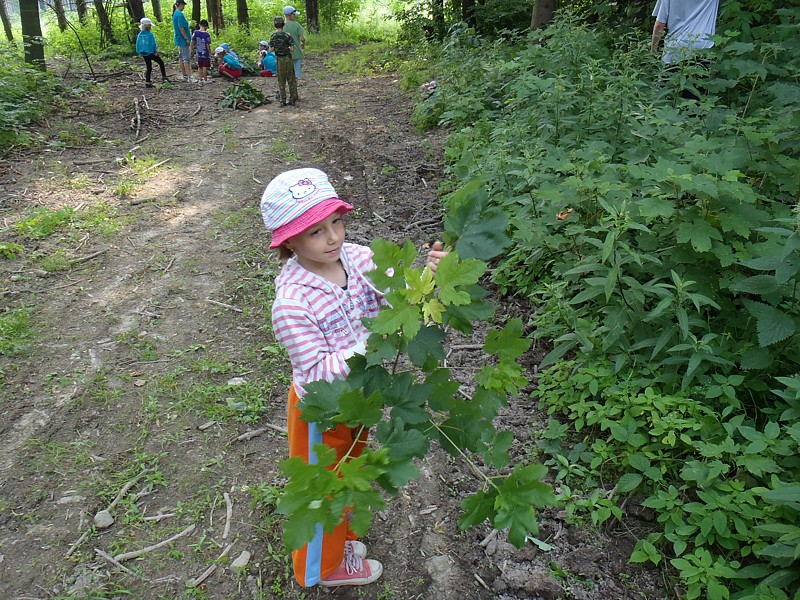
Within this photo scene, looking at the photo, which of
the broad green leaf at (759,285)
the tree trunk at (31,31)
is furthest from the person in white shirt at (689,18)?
the tree trunk at (31,31)

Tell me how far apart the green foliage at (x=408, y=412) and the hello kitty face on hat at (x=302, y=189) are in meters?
0.67

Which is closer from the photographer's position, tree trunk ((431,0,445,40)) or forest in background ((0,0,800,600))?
forest in background ((0,0,800,600))

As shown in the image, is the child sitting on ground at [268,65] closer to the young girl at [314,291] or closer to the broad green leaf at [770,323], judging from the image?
the young girl at [314,291]

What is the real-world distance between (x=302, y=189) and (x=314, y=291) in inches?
15.2

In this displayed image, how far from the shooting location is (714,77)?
605cm

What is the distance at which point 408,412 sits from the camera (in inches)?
60.8

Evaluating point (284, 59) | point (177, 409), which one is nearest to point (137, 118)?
point (284, 59)

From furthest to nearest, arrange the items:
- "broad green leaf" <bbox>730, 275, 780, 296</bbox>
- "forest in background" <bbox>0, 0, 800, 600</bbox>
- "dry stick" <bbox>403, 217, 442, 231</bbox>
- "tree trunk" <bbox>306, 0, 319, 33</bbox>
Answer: "tree trunk" <bbox>306, 0, 319, 33</bbox>
"dry stick" <bbox>403, 217, 442, 231</bbox>
"broad green leaf" <bbox>730, 275, 780, 296</bbox>
"forest in background" <bbox>0, 0, 800, 600</bbox>

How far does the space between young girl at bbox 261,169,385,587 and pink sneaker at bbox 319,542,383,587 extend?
35 cm

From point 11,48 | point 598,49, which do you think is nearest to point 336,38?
point 11,48

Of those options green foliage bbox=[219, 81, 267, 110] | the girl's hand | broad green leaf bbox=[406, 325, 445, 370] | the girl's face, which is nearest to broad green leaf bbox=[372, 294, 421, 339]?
broad green leaf bbox=[406, 325, 445, 370]

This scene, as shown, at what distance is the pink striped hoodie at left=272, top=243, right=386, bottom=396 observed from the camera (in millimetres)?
2008

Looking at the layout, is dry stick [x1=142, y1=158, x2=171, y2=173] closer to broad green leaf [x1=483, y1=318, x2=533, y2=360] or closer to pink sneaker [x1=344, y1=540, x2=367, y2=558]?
pink sneaker [x1=344, y1=540, x2=367, y2=558]

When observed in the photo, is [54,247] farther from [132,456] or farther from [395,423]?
[395,423]
